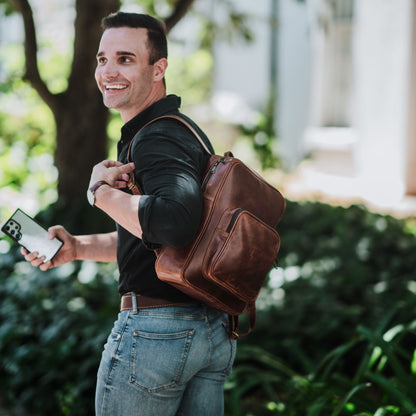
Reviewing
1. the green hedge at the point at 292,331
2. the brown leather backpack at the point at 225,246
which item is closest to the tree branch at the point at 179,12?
the green hedge at the point at 292,331

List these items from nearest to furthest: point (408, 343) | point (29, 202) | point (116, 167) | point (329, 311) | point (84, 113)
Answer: point (116, 167), point (408, 343), point (329, 311), point (84, 113), point (29, 202)

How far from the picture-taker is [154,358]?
160 centimetres

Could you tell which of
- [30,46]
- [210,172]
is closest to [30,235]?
[210,172]

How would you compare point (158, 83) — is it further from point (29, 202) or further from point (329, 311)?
point (29, 202)

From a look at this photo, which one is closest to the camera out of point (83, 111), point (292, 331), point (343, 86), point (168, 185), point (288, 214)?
point (168, 185)

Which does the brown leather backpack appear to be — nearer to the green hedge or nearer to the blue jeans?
the blue jeans

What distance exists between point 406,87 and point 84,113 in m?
4.55

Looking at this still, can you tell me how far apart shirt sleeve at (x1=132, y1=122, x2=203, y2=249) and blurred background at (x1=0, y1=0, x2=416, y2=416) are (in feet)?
4.03

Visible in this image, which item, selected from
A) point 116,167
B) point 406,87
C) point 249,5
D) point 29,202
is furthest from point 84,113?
point 249,5

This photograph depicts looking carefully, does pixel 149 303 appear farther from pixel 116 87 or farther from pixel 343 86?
pixel 343 86

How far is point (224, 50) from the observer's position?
13.4 meters

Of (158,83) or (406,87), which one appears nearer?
(158,83)

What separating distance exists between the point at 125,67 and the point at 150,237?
552 mm

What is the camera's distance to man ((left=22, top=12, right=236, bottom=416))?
1.51 meters
